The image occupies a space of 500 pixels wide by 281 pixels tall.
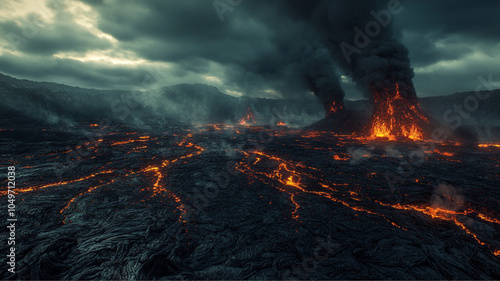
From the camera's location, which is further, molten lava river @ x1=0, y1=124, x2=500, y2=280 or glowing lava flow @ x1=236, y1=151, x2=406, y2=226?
glowing lava flow @ x1=236, y1=151, x2=406, y2=226

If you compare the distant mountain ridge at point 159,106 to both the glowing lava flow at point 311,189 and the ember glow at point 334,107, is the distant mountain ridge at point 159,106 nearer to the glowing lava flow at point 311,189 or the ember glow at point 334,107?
the ember glow at point 334,107

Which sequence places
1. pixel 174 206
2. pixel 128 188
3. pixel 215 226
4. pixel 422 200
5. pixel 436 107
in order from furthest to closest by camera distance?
pixel 436 107, pixel 128 188, pixel 422 200, pixel 174 206, pixel 215 226

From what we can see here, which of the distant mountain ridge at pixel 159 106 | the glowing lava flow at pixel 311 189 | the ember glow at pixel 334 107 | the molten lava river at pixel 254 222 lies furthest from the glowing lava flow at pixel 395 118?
the glowing lava flow at pixel 311 189

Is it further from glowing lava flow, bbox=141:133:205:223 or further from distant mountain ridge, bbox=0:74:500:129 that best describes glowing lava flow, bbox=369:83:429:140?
glowing lava flow, bbox=141:133:205:223

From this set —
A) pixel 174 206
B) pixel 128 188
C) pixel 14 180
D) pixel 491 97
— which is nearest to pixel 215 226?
pixel 174 206

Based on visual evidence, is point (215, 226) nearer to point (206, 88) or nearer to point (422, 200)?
point (422, 200)

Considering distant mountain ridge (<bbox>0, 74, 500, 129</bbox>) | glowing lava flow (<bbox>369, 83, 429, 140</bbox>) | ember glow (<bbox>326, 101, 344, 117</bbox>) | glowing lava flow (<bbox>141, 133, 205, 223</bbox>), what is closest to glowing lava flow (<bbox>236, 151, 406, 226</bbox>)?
glowing lava flow (<bbox>141, 133, 205, 223</bbox>)

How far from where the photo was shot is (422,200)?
29.8 feet

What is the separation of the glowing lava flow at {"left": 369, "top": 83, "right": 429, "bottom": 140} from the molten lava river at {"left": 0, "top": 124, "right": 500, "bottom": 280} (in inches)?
786

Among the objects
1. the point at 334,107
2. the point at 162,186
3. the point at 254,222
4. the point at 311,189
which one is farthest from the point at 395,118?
the point at 162,186

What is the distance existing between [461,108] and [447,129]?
2116 inches

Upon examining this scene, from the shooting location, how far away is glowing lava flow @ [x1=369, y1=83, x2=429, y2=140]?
32.1 m

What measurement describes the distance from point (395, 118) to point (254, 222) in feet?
120

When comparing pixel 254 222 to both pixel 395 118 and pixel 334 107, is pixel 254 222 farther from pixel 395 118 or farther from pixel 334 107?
pixel 334 107
